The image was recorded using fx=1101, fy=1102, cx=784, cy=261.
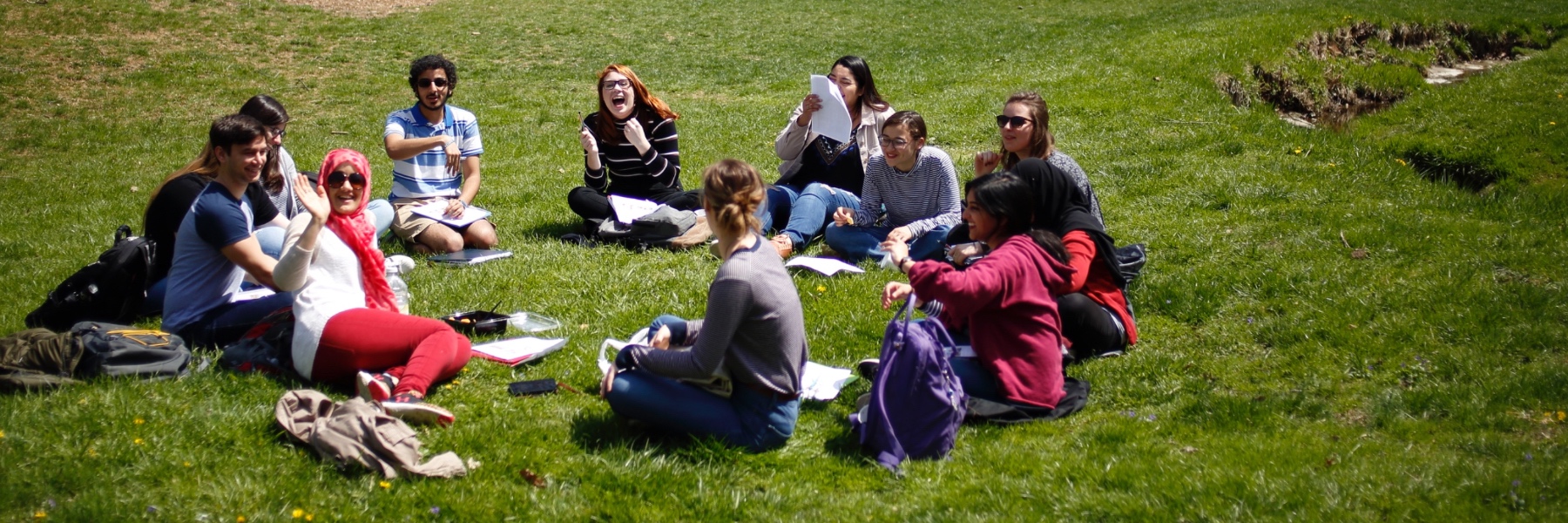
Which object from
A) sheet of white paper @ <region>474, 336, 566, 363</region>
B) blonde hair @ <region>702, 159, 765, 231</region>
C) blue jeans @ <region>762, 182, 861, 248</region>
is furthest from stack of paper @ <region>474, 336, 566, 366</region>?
blue jeans @ <region>762, 182, 861, 248</region>

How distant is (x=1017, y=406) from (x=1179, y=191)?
4.99m

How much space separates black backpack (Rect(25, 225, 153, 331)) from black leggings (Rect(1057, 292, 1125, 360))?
15.4 feet

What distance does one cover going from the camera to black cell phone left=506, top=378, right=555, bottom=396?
5051 mm

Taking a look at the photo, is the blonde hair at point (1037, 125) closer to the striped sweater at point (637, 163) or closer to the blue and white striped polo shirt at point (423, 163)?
the striped sweater at point (637, 163)

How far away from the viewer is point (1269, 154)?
10000 millimetres

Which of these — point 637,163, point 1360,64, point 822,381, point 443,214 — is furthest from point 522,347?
point 1360,64

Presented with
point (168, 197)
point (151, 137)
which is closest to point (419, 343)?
point (168, 197)

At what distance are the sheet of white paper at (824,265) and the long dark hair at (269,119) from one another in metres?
3.09

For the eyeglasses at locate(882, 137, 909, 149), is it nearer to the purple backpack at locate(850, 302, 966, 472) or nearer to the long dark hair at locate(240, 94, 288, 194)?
the purple backpack at locate(850, 302, 966, 472)

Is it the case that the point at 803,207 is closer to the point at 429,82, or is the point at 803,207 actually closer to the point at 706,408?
the point at 429,82

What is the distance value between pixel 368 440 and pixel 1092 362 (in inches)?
134

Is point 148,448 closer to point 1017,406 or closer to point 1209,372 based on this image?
point 1017,406

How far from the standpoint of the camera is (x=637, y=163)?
26.9 ft

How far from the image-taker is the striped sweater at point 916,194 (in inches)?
286
